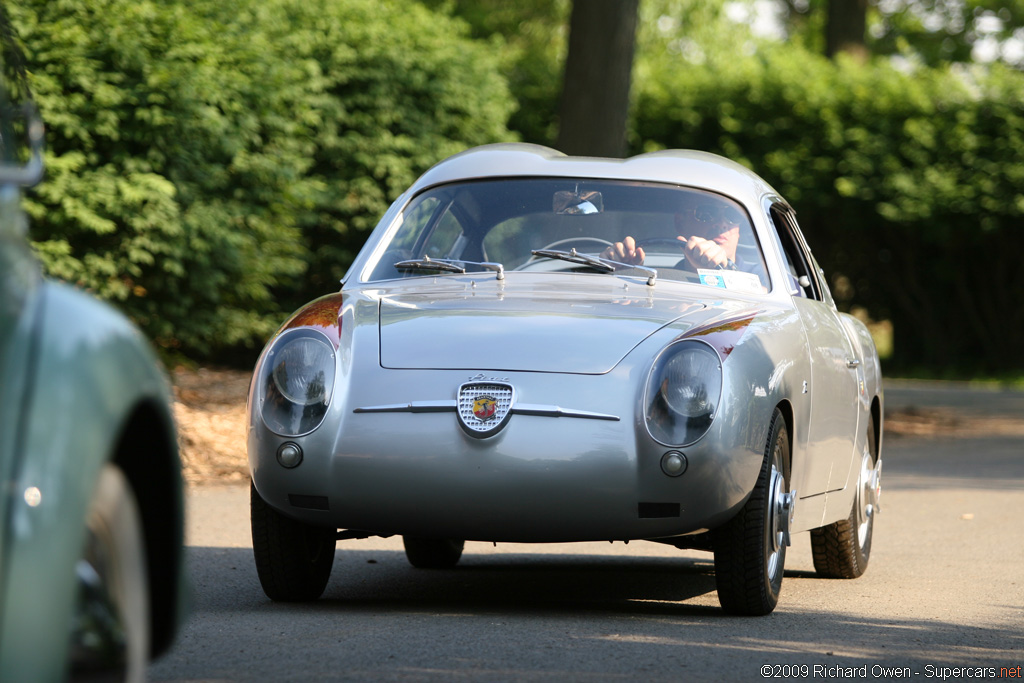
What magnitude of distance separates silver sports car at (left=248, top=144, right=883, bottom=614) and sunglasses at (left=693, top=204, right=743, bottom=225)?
112 millimetres

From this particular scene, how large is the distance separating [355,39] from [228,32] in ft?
14.9

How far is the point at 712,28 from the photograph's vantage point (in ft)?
102

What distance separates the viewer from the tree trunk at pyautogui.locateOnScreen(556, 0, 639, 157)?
13570 mm

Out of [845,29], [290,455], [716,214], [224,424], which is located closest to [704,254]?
[716,214]

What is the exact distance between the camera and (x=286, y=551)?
5125mm

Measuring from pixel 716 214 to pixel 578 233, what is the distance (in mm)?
565

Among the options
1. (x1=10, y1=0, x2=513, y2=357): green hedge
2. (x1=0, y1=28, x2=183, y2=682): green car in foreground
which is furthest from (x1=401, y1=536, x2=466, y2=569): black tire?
(x1=10, y1=0, x2=513, y2=357): green hedge

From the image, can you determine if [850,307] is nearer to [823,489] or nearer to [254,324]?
[254,324]

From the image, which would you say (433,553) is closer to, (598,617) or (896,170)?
(598,617)

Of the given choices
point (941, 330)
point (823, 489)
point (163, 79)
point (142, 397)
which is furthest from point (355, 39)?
point (142, 397)

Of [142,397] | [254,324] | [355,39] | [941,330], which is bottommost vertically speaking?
[941,330]

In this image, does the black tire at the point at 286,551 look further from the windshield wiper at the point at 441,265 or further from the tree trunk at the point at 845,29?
the tree trunk at the point at 845,29

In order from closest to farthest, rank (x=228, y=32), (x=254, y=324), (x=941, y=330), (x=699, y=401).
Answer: (x=699, y=401) → (x=228, y=32) → (x=254, y=324) → (x=941, y=330)

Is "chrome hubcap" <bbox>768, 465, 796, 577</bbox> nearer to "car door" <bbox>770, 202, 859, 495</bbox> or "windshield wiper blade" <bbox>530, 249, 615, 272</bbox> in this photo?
"car door" <bbox>770, 202, 859, 495</bbox>
